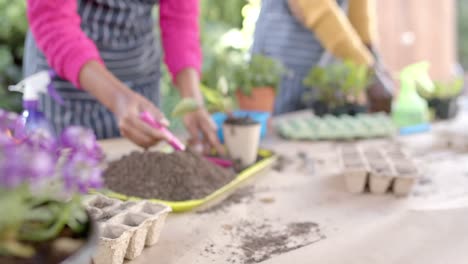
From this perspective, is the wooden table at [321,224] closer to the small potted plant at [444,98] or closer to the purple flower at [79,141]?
the purple flower at [79,141]

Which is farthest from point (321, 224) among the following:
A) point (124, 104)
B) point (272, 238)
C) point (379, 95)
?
point (379, 95)

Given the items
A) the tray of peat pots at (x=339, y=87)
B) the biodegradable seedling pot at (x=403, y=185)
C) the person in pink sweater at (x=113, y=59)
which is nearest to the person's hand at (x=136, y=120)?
the person in pink sweater at (x=113, y=59)

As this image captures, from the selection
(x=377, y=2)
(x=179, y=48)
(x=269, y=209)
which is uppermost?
(x=377, y=2)

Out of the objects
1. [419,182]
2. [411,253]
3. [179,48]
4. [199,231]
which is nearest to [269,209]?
[199,231]

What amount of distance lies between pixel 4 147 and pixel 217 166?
76 cm

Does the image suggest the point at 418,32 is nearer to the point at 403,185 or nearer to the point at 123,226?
the point at 403,185

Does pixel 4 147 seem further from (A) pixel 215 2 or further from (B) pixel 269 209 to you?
(A) pixel 215 2

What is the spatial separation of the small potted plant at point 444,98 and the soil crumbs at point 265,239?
1197 mm

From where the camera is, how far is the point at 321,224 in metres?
0.95

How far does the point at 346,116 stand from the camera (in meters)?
1.80

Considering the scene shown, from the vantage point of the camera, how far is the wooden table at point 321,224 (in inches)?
31.8

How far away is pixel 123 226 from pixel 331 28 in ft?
4.64

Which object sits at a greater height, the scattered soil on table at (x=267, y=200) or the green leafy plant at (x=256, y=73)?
the green leafy plant at (x=256, y=73)

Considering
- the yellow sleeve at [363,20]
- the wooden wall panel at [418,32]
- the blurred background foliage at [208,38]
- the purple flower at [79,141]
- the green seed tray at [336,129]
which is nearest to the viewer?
the purple flower at [79,141]
